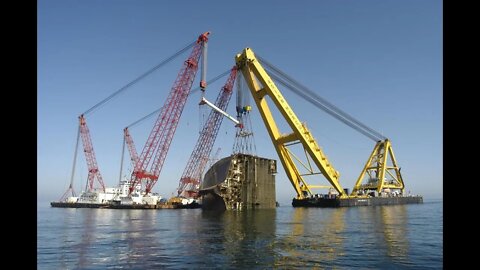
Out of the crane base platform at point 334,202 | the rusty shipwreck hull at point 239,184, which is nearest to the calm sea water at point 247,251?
the rusty shipwreck hull at point 239,184

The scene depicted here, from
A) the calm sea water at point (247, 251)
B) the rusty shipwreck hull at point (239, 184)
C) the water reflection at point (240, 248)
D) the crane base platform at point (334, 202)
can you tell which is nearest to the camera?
the calm sea water at point (247, 251)

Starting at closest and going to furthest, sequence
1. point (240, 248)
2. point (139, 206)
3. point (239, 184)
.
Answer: point (240, 248)
point (239, 184)
point (139, 206)

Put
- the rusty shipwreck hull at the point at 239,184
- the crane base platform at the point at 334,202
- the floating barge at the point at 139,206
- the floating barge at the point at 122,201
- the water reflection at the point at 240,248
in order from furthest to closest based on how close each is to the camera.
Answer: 1. the floating barge at the point at 122,201
2. the floating barge at the point at 139,206
3. the crane base platform at the point at 334,202
4. the rusty shipwreck hull at the point at 239,184
5. the water reflection at the point at 240,248

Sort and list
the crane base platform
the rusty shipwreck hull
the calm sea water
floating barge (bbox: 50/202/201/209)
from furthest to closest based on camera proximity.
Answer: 1. floating barge (bbox: 50/202/201/209)
2. the crane base platform
3. the rusty shipwreck hull
4. the calm sea water

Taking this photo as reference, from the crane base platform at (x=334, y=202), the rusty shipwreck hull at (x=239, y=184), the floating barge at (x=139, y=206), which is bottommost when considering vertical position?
the floating barge at (x=139, y=206)

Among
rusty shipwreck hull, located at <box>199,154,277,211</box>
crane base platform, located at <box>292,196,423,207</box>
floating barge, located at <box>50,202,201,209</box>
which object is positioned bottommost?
floating barge, located at <box>50,202,201,209</box>

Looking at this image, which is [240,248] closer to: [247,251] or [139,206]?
[247,251]

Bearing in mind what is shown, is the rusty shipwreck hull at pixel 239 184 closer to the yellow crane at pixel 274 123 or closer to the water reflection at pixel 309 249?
the yellow crane at pixel 274 123

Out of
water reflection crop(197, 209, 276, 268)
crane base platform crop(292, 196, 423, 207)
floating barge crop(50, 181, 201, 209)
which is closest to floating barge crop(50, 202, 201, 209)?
floating barge crop(50, 181, 201, 209)

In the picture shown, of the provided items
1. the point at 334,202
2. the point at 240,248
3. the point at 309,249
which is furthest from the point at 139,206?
the point at 309,249

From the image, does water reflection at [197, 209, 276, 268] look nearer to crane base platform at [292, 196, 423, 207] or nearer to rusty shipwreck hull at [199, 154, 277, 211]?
rusty shipwreck hull at [199, 154, 277, 211]

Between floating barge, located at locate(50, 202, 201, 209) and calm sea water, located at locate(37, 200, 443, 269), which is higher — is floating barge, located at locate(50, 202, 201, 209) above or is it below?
below

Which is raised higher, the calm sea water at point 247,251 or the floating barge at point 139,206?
the calm sea water at point 247,251
